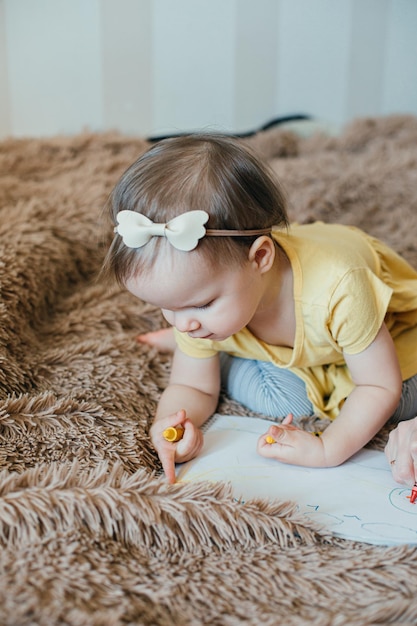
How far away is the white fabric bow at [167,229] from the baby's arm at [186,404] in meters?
0.26

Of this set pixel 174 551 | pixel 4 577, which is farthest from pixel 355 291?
pixel 4 577

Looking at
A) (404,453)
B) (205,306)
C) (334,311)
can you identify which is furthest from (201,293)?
(404,453)

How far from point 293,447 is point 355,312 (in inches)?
7.4

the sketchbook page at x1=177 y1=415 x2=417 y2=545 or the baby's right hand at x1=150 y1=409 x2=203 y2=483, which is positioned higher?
the baby's right hand at x1=150 y1=409 x2=203 y2=483

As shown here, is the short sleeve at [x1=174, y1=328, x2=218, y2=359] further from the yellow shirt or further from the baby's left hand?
the baby's left hand

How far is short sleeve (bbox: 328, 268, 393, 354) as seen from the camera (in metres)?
0.89

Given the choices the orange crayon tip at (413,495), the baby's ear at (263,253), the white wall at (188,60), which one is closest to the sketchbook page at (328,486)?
the orange crayon tip at (413,495)

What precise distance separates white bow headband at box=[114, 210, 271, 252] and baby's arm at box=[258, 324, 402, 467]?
0.91 ft

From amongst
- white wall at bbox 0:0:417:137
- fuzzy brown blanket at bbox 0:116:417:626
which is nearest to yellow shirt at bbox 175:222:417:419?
fuzzy brown blanket at bbox 0:116:417:626

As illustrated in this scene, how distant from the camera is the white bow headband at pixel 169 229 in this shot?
0.75 meters

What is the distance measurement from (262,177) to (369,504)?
0.40 m

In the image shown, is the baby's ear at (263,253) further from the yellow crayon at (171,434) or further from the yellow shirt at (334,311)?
the yellow crayon at (171,434)

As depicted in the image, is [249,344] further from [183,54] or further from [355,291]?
[183,54]

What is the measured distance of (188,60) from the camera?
1.97 metres
